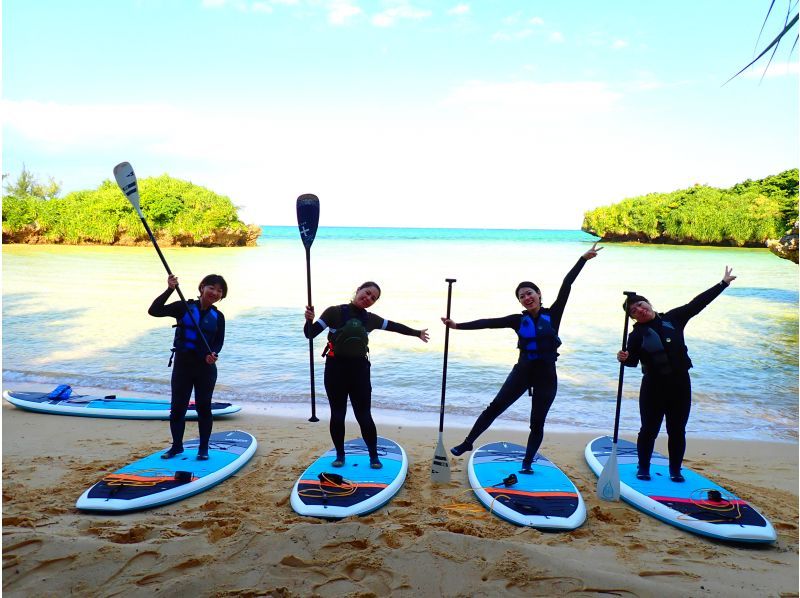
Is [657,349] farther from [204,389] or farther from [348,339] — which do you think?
[204,389]

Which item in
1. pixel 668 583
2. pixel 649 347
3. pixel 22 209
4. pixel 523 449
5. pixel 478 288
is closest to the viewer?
pixel 668 583

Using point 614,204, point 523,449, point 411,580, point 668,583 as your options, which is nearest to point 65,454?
point 411,580

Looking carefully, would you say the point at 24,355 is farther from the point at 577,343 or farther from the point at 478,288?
the point at 478,288

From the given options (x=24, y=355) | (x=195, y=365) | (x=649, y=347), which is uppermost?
(x=649, y=347)

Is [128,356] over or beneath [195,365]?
beneath

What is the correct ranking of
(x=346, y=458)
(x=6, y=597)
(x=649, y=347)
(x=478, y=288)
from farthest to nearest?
(x=478, y=288) → (x=346, y=458) → (x=649, y=347) → (x=6, y=597)

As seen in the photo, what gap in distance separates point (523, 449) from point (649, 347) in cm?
163

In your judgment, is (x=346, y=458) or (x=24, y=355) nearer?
(x=346, y=458)

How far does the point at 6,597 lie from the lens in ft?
8.50

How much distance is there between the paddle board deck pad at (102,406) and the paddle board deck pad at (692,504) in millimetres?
4231

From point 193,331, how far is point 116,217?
1566 inches

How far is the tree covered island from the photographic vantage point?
44.1 meters

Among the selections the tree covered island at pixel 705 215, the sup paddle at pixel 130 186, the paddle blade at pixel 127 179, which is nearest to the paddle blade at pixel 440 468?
the sup paddle at pixel 130 186

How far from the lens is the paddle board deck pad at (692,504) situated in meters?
3.57
